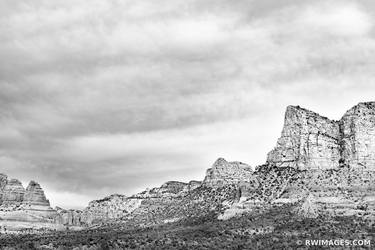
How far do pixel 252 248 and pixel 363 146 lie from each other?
52.2 meters

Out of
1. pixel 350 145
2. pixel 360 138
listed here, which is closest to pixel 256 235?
pixel 350 145

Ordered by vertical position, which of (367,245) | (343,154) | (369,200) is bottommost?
(367,245)

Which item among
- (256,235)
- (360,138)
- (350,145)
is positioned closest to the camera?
(256,235)

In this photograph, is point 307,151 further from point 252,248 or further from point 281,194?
point 252,248

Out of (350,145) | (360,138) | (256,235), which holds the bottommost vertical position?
(256,235)

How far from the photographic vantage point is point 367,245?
153m

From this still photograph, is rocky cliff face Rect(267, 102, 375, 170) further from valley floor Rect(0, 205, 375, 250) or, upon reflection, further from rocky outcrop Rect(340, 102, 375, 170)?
valley floor Rect(0, 205, 375, 250)

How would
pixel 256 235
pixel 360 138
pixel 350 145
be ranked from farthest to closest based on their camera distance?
1. pixel 350 145
2. pixel 360 138
3. pixel 256 235

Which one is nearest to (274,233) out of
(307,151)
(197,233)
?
(197,233)

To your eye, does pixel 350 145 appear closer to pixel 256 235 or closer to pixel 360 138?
pixel 360 138

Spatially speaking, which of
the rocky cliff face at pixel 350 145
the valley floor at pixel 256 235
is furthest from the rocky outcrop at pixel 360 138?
the valley floor at pixel 256 235

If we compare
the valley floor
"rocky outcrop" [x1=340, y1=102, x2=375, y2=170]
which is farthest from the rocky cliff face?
the valley floor

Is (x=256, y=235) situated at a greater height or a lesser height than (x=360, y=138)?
lesser

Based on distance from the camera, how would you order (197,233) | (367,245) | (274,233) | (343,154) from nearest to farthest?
(367,245) → (274,233) → (197,233) → (343,154)
